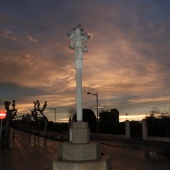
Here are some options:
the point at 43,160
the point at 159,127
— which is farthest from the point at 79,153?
the point at 159,127

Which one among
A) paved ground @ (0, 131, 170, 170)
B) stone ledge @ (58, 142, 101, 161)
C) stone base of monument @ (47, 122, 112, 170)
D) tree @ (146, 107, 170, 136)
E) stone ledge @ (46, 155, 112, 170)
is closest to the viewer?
stone ledge @ (46, 155, 112, 170)

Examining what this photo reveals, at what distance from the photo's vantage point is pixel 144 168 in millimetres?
12445

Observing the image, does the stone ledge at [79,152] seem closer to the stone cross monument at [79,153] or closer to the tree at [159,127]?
the stone cross monument at [79,153]

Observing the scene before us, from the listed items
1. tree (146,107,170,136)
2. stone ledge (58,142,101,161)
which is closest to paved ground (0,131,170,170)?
stone ledge (58,142,101,161)

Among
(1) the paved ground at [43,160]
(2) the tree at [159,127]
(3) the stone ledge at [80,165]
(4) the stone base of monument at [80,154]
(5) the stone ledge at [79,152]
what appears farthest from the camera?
(2) the tree at [159,127]

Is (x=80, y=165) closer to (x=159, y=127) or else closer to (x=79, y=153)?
(x=79, y=153)

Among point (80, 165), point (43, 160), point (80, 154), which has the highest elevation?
point (80, 154)

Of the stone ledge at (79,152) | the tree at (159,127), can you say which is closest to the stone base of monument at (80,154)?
the stone ledge at (79,152)

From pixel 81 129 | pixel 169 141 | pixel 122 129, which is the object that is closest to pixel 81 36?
pixel 81 129

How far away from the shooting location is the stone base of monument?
9633 mm

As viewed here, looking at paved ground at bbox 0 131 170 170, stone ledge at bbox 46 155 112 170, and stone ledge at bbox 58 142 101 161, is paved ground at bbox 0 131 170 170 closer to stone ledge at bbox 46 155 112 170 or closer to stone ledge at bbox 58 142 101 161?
stone ledge at bbox 58 142 101 161

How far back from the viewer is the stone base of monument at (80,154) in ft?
31.6

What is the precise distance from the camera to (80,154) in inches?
399

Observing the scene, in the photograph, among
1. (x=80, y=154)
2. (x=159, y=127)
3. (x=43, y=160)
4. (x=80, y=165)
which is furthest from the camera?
(x=159, y=127)
